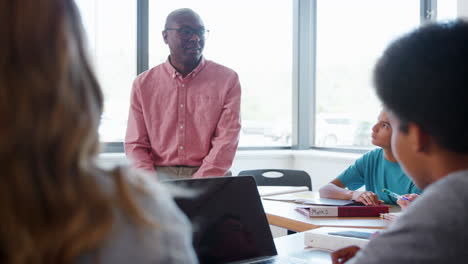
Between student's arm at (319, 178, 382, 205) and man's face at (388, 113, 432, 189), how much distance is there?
4.07 ft

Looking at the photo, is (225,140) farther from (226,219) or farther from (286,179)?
(226,219)

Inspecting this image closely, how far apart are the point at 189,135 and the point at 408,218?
6.83 feet

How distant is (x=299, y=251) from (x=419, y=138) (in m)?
0.74

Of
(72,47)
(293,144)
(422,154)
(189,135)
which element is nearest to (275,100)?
(293,144)

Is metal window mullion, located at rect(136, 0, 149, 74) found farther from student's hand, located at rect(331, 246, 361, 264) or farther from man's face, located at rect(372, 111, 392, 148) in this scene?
student's hand, located at rect(331, 246, 361, 264)

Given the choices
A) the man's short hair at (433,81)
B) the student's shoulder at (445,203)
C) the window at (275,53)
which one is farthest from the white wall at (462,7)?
the student's shoulder at (445,203)

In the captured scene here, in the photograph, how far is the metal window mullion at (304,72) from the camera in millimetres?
4816

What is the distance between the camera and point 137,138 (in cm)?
272

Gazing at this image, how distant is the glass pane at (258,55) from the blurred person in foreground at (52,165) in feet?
12.8

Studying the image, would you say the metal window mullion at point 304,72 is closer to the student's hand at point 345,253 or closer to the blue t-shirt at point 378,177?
the blue t-shirt at point 378,177

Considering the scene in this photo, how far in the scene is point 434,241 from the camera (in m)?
0.67

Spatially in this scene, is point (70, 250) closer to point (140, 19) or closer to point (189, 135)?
point (189, 135)

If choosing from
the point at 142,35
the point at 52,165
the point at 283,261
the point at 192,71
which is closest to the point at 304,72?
the point at 142,35

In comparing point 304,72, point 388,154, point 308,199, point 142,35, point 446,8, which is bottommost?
point 308,199
